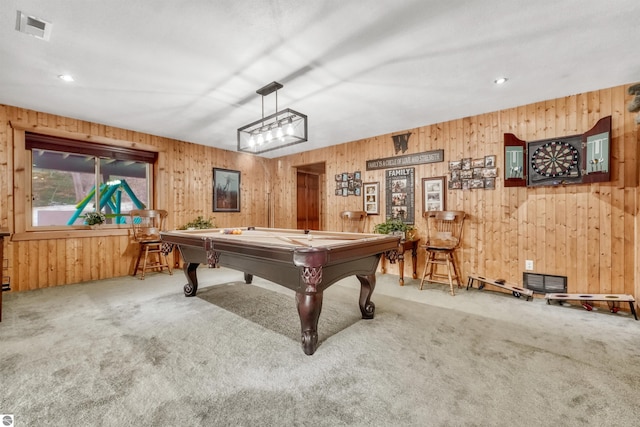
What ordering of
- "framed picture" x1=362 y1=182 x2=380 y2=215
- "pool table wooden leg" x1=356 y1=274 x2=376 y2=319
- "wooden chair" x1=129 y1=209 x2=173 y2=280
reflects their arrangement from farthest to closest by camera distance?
"framed picture" x1=362 y1=182 x2=380 y2=215
"wooden chair" x1=129 y1=209 x2=173 y2=280
"pool table wooden leg" x1=356 y1=274 x2=376 y2=319

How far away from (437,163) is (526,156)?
113cm

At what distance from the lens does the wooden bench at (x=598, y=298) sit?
2.75 m

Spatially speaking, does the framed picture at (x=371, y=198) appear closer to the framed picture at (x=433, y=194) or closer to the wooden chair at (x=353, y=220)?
the wooden chair at (x=353, y=220)

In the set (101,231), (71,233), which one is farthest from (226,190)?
(71,233)

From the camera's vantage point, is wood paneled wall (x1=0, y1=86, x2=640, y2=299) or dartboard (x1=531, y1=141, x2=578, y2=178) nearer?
wood paneled wall (x1=0, y1=86, x2=640, y2=299)

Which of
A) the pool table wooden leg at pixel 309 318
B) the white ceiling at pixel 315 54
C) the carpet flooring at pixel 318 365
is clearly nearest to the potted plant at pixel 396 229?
the carpet flooring at pixel 318 365

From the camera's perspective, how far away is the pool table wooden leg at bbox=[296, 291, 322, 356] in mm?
2023

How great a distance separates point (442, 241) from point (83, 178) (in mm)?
6514

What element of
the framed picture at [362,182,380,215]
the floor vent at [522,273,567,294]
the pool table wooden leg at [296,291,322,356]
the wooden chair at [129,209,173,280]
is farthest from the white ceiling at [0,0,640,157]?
the floor vent at [522,273,567,294]

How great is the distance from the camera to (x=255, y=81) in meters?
2.91

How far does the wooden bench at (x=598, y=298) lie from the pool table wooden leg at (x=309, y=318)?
114 inches

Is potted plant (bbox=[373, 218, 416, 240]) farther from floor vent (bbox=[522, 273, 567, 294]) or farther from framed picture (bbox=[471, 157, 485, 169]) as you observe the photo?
floor vent (bbox=[522, 273, 567, 294])

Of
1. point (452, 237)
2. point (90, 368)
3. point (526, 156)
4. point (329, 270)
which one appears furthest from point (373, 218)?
point (90, 368)

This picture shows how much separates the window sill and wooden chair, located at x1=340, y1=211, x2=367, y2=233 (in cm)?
380
